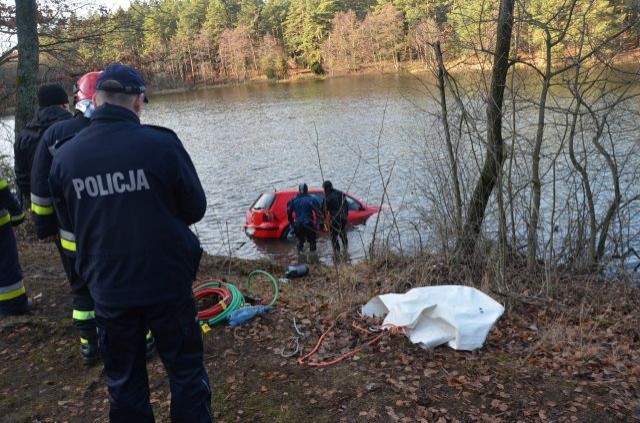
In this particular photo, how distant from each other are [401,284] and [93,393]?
4.24m

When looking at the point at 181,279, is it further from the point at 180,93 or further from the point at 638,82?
the point at 180,93

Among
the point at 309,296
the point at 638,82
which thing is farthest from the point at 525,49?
the point at 309,296

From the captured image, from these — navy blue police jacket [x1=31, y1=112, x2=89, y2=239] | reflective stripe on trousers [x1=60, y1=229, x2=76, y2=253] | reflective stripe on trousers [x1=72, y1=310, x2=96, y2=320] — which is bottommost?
reflective stripe on trousers [x1=72, y1=310, x2=96, y2=320]

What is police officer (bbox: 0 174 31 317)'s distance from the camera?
5110mm

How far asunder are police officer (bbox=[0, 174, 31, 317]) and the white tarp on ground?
3.66 m

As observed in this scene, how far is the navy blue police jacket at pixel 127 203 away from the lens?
8.23 ft

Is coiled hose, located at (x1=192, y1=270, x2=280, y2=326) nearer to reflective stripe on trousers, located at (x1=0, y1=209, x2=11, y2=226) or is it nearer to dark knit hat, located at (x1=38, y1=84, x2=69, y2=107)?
reflective stripe on trousers, located at (x1=0, y1=209, x2=11, y2=226)

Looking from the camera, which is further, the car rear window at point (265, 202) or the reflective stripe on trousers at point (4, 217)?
the car rear window at point (265, 202)

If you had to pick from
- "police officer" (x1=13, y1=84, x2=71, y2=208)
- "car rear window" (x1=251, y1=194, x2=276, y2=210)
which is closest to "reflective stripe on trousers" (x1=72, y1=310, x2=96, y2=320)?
"police officer" (x1=13, y1=84, x2=71, y2=208)

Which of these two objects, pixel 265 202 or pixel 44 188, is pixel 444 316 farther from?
pixel 265 202

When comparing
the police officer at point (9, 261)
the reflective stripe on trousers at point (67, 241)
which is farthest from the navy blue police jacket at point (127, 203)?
the police officer at point (9, 261)

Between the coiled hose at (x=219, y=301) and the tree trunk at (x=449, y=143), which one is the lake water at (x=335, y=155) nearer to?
the tree trunk at (x=449, y=143)

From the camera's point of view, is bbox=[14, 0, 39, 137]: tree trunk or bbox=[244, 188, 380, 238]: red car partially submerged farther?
bbox=[244, 188, 380, 238]: red car partially submerged

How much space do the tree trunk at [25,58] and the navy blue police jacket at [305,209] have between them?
5656mm
